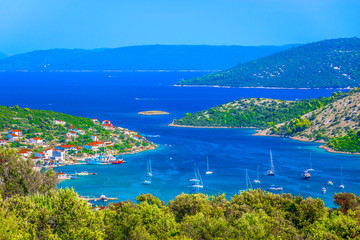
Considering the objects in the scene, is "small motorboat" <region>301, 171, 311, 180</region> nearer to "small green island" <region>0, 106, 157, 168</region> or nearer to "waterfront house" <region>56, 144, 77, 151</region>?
"small green island" <region>0, 106, 157, 168</region>

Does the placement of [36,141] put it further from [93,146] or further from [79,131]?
[79,131]

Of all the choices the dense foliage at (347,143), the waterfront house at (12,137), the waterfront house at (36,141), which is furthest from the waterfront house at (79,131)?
the dense foliage at (347,143)

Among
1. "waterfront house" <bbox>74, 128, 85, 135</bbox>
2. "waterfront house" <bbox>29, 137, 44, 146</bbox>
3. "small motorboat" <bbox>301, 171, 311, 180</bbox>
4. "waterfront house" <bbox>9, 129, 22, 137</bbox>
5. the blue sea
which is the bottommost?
"small motorboat" <bbox>301, 171, 311, 180</bbox>

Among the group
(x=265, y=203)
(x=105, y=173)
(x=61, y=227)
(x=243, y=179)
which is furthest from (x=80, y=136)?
(x=61, y=227)

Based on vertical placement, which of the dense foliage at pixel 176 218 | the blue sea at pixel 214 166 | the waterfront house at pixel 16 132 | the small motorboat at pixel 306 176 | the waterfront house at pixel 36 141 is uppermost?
the waterfront house at pixel 16 132

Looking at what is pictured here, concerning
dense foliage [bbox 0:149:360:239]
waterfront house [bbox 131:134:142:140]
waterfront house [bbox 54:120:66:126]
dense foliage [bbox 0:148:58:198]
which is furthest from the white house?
dense foliage [bbox 0:148:58:198]

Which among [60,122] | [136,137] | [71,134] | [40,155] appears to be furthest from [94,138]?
[40,155]

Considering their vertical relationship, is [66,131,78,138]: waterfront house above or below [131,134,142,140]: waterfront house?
above

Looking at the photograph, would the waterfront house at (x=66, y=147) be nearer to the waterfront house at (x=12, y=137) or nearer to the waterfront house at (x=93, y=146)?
the waterfront house at (x=93, y=146)
